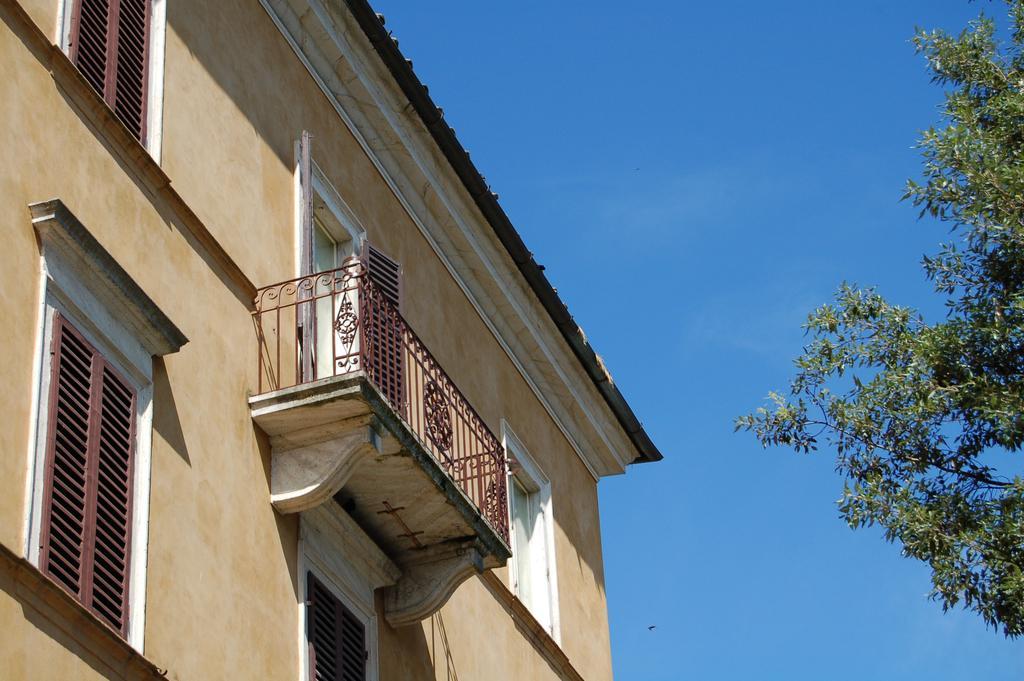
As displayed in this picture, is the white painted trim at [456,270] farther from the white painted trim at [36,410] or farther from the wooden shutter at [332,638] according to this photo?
the white painted trim at [36,410]

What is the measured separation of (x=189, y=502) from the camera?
10961mm

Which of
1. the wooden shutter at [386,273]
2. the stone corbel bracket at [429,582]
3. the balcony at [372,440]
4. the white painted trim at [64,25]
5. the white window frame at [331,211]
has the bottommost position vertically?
the stone corbel bracket at [429,582]

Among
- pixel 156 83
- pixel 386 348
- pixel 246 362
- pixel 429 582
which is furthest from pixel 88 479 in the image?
pixel 429 582

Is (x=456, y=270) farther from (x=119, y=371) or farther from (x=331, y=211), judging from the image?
(x=119, y=371)

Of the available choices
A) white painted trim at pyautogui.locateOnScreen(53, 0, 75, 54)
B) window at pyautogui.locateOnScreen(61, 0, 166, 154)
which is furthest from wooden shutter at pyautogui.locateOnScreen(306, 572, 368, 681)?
white painted trim at pyautogui.locateOnScreen(53, 0, 75, 54)

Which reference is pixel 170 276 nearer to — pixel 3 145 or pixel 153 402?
pixel 153 402

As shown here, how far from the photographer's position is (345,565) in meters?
13.2

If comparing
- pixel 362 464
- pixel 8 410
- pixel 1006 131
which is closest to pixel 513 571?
pixel 362 464

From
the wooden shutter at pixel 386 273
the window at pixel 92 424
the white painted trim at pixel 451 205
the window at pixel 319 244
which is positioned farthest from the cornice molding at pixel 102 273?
the white painted trim at pixel 451 205

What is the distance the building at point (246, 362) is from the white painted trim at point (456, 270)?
0.05m

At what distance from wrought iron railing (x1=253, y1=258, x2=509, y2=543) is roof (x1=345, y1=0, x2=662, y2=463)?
2097 millimetres

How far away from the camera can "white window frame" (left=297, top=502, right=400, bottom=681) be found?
12.6 meters

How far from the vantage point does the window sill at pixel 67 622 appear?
29.2 ft

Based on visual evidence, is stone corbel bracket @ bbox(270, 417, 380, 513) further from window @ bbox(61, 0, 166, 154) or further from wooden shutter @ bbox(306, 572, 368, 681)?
window @ bbox(61, 0, 166, 154)
